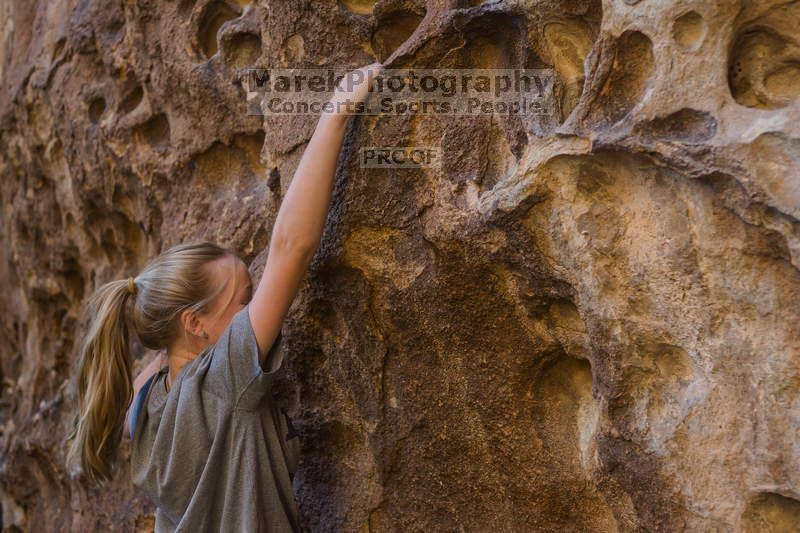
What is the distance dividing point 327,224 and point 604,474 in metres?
0.65

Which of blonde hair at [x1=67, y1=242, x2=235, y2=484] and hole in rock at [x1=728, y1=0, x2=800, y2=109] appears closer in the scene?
hole in rock at [x1=728, y1=0, x2=800, y2=109]

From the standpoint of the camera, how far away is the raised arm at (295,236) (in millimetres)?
1448

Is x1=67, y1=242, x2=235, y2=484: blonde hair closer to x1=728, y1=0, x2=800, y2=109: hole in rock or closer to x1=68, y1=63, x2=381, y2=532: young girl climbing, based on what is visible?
x1=68, y1=63, x2=381, y2=532: young girl climbing

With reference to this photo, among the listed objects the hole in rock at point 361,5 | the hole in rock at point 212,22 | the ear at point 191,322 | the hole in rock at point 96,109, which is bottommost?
the ear at point 191,322

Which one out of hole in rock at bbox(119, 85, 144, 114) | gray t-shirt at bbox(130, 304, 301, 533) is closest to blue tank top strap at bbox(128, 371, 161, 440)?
gray t-shirt at bbox(130, 304, 301, 533)

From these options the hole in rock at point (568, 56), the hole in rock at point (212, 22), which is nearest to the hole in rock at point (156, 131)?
the hole in rock at point (212, 22)

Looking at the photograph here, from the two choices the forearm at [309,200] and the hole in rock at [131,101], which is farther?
the hole in rock at [131,101]

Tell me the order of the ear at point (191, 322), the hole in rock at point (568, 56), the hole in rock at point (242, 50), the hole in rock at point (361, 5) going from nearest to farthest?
the hole in rock at point (568, 56), the ear at point (191, 322), the hole in rock at point (361, 5), the hole in rock at point (242, 50)

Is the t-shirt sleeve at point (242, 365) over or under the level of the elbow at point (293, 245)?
under

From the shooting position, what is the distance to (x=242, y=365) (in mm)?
1461

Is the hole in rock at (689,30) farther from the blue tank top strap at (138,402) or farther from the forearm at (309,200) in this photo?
the blue tank top strap at (138,402)

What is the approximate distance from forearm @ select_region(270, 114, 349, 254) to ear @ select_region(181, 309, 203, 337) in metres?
0.22

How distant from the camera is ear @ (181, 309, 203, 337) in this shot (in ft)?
5.14

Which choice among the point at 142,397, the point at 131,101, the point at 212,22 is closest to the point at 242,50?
the point at 212,22
